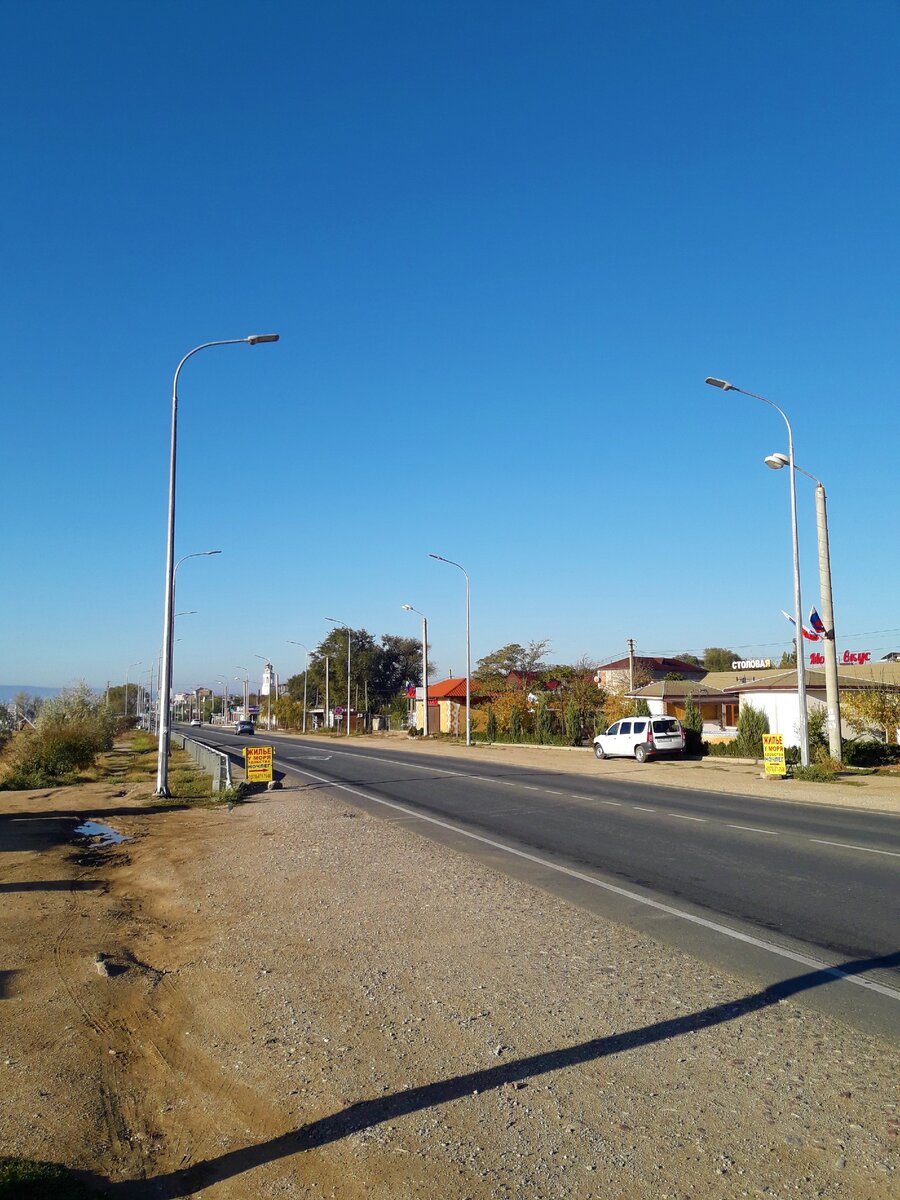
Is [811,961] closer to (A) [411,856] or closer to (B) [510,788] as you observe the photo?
(A) [411,856]

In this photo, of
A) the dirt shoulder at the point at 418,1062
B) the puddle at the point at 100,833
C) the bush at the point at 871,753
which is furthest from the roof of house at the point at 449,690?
the dirt shoulder at the point at 418,1062

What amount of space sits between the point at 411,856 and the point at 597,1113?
27.7 feet

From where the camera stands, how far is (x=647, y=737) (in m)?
33.8

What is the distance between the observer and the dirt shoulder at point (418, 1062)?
3.95 m

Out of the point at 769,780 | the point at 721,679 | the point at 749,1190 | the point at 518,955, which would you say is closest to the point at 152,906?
the point at 518,955

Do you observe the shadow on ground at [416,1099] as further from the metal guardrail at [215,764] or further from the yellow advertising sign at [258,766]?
the yellow advertising sign at [258,766]

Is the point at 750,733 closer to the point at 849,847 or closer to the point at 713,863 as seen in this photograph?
the point at 849,847

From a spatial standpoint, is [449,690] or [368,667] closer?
[449,690]

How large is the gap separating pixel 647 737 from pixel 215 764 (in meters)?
15.8

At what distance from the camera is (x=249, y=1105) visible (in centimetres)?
461

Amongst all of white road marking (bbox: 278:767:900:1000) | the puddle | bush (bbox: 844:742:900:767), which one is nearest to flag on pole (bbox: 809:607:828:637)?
bush (bbox: 844:742:900:767)

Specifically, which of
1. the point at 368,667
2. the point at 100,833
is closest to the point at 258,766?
the point at 100,833

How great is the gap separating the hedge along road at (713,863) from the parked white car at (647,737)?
8980 mm

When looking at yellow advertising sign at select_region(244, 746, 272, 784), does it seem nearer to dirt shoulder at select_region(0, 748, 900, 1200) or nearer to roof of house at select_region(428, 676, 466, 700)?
dirt shoulder at select_region(0, 748, 900, 1200)
